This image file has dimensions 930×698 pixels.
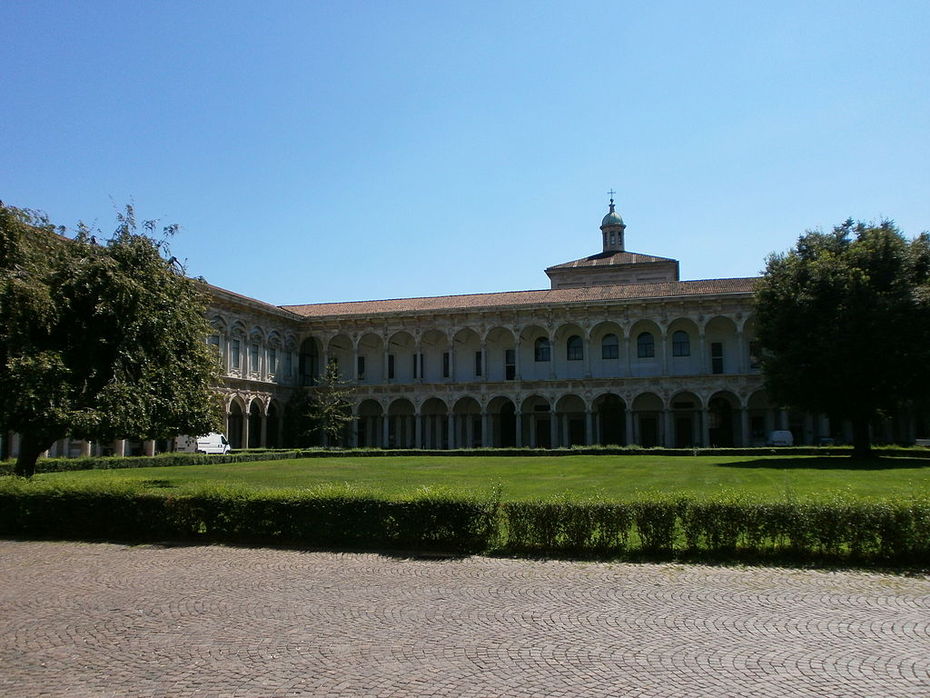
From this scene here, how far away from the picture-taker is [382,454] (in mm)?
39469

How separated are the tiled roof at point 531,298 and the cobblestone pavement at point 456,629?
124 feet

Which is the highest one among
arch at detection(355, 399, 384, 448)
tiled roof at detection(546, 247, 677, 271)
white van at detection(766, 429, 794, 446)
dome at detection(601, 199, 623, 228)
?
dome at detection(601, 199, 623, 228)

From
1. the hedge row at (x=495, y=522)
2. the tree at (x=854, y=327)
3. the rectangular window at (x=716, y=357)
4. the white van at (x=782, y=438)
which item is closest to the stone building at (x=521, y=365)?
the rectangular window at (x=716, y=357)

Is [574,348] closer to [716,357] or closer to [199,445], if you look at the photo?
[716,357]

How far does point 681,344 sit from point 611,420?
6.50 m

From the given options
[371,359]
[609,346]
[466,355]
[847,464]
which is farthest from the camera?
[371,359]

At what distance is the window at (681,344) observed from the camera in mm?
46719

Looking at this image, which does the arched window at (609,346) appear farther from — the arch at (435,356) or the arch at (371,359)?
the arch at (371,359)

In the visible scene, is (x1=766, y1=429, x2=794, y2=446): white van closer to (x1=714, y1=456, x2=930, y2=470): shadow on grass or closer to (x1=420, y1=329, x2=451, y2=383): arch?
(x1=714, y1=456, x2=930, y2=470): shadow on grass

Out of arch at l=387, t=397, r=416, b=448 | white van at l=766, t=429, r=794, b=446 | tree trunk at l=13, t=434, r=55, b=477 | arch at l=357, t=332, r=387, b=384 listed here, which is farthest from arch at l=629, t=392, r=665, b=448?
tree trunk at l=13, t=434, r=55, b=477

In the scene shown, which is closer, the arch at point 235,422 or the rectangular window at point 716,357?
the arch at point 235,422

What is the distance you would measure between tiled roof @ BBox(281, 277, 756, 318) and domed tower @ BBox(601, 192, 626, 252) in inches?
543

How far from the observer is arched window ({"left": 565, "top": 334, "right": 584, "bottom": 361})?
48781 millimetres

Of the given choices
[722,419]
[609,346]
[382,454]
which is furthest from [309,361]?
[722,419]
